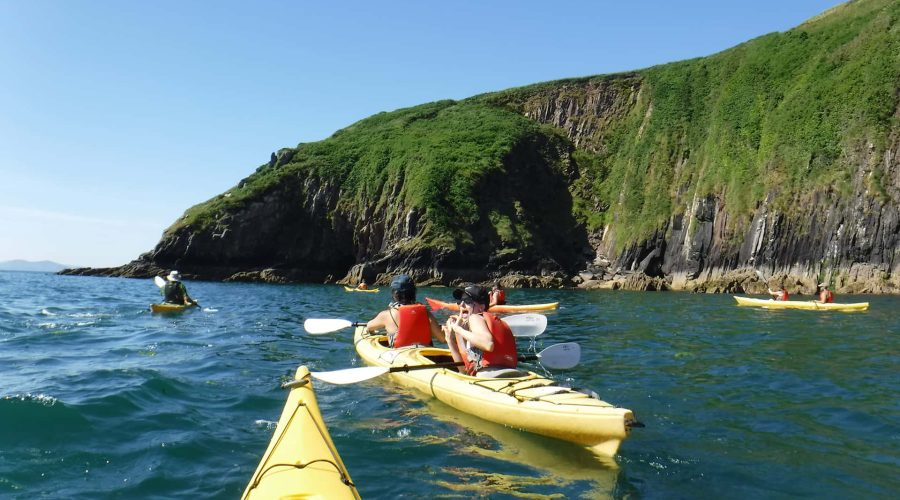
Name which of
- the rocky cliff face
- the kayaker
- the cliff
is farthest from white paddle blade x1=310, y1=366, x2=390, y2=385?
the cliff

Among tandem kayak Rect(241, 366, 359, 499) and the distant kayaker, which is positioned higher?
the distant kayaker

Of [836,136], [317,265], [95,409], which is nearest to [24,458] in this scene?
[95,409]

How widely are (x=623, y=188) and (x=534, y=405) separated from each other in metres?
64.3

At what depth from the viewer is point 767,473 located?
6.34 meters

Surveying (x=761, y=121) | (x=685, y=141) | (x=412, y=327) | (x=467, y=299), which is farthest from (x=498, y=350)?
(x=685, y=141)

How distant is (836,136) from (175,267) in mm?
64429

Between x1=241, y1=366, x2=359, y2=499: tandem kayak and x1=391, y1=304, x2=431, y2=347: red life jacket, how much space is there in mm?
5245

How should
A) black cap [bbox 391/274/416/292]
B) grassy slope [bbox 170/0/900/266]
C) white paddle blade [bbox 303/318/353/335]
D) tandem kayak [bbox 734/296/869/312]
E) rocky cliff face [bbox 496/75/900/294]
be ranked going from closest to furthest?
black cap [bbox 391/274/416/292], white paddle blade [bbox 303/318/353/335], tandem kayak [bbox 734/296/869/312], rocky cliff face [bbox 496/75/900/294], grassy slope [bbox 170/0/900/266]

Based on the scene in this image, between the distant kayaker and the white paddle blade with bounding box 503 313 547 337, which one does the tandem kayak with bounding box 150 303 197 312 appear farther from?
the white paddle blade with bounding box 503 313 547 337

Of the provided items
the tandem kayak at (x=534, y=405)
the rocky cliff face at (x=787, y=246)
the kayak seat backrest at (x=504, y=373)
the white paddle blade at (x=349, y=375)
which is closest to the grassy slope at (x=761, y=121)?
the rocky cliff face at (x=787, y=246)

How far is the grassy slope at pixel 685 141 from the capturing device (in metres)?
47.3

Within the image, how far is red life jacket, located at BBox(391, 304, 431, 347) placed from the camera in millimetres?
11312

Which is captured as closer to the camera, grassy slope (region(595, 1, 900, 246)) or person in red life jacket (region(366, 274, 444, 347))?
person in red life jacket (region(366, 274, 444, 347))

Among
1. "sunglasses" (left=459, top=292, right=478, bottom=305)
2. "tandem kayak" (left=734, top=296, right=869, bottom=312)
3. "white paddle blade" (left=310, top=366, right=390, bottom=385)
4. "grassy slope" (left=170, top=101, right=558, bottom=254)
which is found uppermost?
"grassy slope" (left=170, top=101, right=558, bottom=254)
